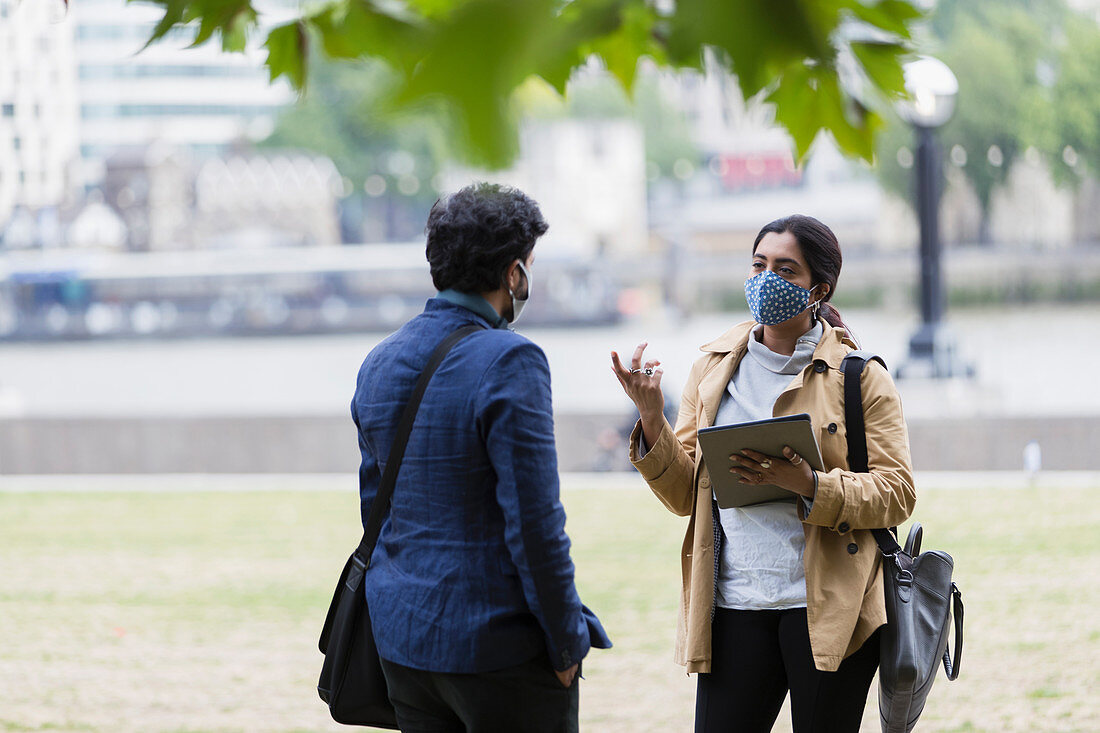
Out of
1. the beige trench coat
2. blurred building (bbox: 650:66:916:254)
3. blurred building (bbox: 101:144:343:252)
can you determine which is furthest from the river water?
the beige trench coat

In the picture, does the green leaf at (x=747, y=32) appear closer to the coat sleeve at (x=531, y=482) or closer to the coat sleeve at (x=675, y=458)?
the coat sleeve at (x=531, y=482)

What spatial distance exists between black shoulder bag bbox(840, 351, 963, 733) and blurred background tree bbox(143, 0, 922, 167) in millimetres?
937

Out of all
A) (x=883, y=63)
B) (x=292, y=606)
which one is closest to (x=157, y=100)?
(x=292, y=606)

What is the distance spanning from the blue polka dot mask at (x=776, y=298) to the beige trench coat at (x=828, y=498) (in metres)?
0.09

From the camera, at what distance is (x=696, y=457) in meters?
2.58

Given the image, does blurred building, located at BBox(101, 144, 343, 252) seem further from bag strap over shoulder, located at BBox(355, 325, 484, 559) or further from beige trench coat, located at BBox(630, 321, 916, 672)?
bag strap over shoulder, located at BBox(355, 325, 484, 559)

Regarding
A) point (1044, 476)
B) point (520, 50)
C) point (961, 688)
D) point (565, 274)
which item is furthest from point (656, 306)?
point (520, 50)

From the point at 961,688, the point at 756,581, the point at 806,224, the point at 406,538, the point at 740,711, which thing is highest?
the point at 806,224

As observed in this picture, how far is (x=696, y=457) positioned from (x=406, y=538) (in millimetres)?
748

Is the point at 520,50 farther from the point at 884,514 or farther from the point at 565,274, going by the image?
the point at 565,274

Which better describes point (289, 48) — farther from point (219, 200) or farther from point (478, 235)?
point (219, 200)

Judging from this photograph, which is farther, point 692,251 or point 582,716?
point 692,251

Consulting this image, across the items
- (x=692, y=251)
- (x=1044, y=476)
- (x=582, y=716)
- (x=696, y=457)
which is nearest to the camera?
(x=696, y=457)

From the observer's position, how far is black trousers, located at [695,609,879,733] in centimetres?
236
